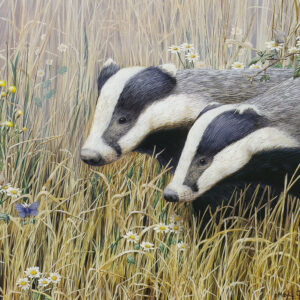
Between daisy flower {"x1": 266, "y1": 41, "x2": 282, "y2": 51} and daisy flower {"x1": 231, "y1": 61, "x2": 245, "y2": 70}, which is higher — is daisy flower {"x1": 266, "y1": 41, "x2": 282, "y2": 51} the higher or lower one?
the higher one

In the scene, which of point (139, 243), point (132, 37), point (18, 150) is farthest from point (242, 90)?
point (18, 150)

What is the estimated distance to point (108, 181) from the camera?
2.10 metres

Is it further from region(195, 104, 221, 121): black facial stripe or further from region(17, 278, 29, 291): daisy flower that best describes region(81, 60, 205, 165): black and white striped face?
region(17, 278, 29, 291): daisy flower

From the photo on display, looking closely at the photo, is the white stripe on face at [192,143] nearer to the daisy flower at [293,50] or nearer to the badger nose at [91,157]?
the badger nose at [91,157]

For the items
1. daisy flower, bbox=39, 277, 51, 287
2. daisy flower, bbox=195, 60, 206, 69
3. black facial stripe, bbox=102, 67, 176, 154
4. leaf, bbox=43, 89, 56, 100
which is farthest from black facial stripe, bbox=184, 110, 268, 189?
leaf, bbox=43, 89, 56, 100

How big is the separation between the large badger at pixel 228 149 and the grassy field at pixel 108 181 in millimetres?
152

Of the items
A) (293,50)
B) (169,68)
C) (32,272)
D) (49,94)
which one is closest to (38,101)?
(49,94)

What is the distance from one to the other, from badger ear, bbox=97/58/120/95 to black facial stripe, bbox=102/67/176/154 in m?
0.09

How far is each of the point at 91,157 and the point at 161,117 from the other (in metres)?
0.27

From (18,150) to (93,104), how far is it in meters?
0.32

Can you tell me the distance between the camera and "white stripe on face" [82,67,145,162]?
199 centimetres

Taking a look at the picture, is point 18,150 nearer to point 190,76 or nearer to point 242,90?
point 190,76

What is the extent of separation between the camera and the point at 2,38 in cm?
228

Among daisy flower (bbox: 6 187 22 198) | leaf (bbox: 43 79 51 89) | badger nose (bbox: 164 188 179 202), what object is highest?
leaf (bbox: 43 79 51 89)
